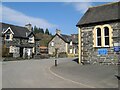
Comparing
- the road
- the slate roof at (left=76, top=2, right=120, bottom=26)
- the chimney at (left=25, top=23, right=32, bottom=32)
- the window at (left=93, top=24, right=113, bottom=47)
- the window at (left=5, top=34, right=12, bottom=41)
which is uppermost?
the chimney at (left=25, top=23, right=32, bottom=32)

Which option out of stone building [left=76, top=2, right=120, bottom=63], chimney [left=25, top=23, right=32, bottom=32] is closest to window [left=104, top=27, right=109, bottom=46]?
stone building [left=76, top=2, right=120, bottom=63]

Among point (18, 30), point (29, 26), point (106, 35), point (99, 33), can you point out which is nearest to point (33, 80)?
point (106, 35)

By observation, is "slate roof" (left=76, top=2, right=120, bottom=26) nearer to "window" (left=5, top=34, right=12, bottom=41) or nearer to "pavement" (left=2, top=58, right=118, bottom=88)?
"pavement" (left=2, top=58, right=118, bottom=88)

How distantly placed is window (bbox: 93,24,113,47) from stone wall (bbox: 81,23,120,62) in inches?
15.8

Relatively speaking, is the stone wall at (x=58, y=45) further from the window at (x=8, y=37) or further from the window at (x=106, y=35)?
the window at (x=106, y=35)

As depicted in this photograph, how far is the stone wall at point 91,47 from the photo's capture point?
20.7 meters

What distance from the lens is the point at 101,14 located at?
23.2 meters

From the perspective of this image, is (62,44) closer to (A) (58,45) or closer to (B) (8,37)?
(A) (58,45)

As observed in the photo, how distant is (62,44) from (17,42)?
1741 centimetres

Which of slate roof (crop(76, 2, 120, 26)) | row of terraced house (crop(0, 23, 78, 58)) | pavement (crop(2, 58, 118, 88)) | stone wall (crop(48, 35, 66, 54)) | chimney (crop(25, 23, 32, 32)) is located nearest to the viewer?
pavement (crop(2, 58, 118, 88))

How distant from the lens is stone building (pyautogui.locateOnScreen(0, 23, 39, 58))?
43.9 metres

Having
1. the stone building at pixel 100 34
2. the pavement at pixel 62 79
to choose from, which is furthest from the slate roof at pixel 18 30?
the pavement at pixel 62 79

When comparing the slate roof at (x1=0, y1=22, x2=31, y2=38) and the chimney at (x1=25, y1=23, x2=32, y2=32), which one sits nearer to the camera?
the slate roof at (x1=0, y1=22, x2=31, y2=38)

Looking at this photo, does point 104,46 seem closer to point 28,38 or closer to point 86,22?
point 86,22
